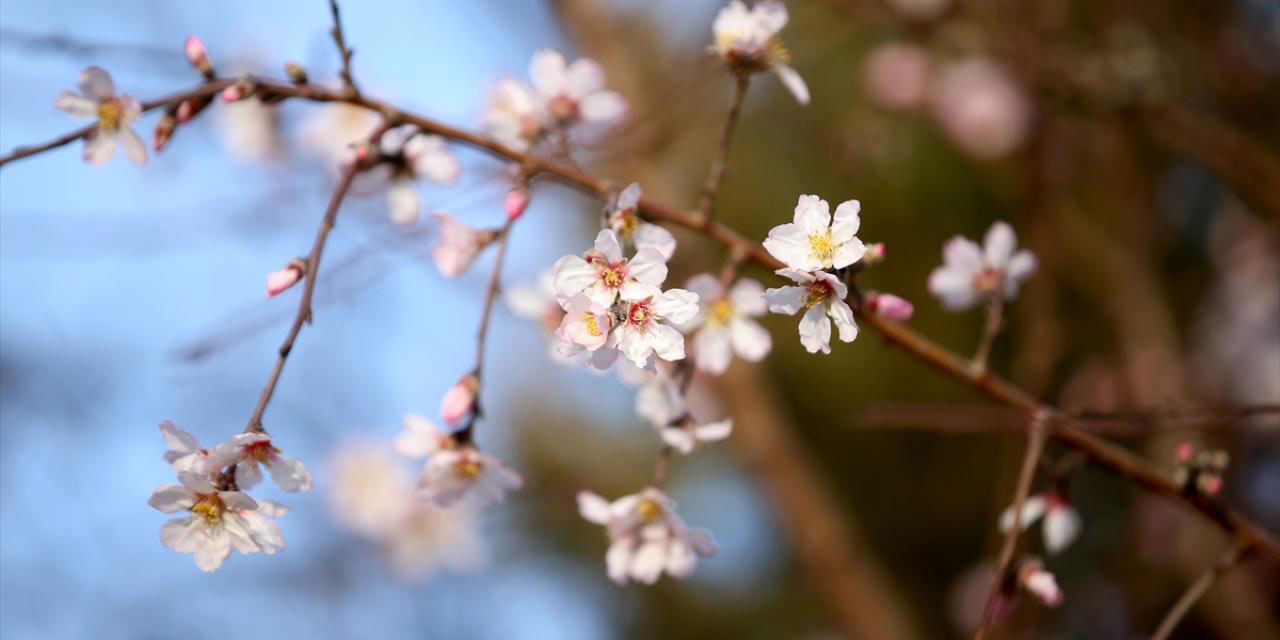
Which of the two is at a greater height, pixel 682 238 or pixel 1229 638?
pixel 682 238

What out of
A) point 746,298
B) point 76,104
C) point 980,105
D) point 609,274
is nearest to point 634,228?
point 609,274

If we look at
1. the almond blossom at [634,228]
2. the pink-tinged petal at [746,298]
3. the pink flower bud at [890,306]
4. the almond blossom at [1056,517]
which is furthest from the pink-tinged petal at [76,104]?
the almond blossom at [1056,517]

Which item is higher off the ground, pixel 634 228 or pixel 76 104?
pixel 76 104

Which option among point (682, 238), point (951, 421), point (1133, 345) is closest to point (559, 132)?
point (951, 421)

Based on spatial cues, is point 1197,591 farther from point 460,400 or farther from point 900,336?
point 460,400

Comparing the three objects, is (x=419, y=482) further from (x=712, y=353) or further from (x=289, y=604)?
(x=289, y=604)

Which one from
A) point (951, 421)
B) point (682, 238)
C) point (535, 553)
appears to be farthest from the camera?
point (535, 553)
